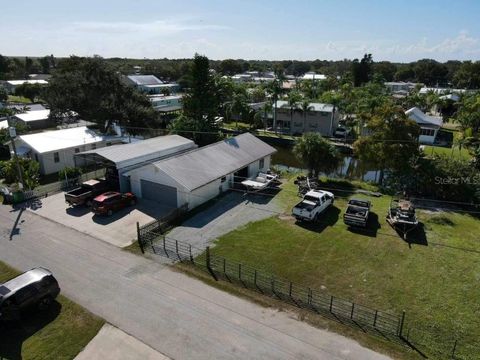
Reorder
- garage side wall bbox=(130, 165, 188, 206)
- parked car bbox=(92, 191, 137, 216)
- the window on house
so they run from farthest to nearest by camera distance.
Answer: the window on house
garage side wall bbox=(130, 165, 188, 206)
parked car bbox=(92, 191, 137, 216)

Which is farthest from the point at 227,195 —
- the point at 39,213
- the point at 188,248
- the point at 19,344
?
the point at 19,344

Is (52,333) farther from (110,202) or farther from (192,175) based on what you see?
(192,175)

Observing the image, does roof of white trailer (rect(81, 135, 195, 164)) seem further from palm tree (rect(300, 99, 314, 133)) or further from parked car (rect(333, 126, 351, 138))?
parked car (rect(333, 126, 351, 138))

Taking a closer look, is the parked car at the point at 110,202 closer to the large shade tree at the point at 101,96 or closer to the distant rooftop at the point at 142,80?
the large shade tree at the point at 101,96

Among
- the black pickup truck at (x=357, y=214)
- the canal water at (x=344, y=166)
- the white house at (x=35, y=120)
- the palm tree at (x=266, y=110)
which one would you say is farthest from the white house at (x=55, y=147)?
the palm tree at (x=266, y=110)

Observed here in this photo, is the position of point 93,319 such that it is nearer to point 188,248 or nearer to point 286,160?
point 188,248

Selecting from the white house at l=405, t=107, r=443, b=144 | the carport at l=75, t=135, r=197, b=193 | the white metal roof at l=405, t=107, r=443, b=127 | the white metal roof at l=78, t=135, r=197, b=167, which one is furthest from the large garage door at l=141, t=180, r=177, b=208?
the white house at l=405, t=107, r=443, b=144

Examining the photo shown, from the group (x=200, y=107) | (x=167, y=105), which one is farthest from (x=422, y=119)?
(x=167, y=105)
